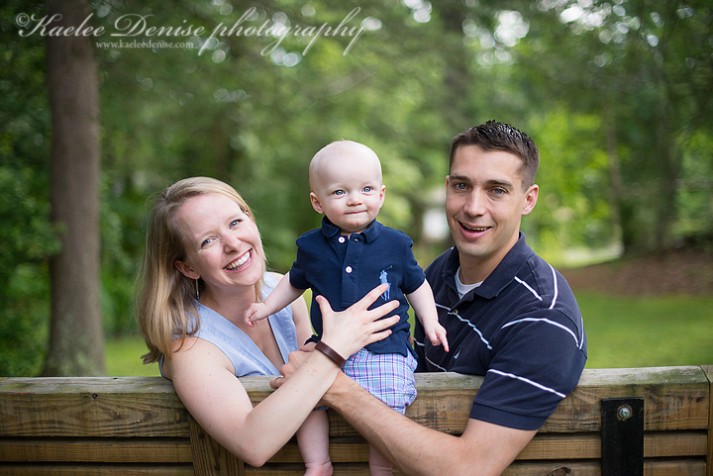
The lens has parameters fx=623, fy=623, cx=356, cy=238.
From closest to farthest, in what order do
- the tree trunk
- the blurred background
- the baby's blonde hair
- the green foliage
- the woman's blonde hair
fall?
the baby's blonde hair, the woman's blonde hair, the tree trunk, the blurred background, the green foliage

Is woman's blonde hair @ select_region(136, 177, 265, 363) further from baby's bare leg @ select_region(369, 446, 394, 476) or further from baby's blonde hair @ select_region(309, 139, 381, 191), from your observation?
baby's bare leg @ select_region(369, 446, 394, 476)

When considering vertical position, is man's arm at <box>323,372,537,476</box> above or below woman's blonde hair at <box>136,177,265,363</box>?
below

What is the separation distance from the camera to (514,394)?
1789 mm

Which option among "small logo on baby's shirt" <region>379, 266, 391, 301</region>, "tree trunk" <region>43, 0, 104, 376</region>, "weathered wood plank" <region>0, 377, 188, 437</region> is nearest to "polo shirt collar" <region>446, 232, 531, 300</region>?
"small logo on baby's shirt" <region>379, 266, 391, 301</region>

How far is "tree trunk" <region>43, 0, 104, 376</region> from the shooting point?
4.46 m

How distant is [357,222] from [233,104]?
8.40 m

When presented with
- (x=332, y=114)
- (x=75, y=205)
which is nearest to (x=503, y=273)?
(x=75, y=205)

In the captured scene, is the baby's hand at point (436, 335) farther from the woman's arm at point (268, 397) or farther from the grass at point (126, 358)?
the grass at point (126, 358)

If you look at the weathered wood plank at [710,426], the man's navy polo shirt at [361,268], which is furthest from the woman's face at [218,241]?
the weathered wood plank at [710,426]

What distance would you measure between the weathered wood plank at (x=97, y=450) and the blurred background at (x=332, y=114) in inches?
48.5

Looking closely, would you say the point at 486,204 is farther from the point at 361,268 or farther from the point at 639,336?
the point at 639,336

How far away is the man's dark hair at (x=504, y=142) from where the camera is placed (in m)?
2.32

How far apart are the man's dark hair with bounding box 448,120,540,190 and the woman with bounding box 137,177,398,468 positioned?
743 mm

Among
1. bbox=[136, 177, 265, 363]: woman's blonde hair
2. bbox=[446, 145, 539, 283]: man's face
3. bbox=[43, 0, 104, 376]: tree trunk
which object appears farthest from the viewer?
bbox=[43, 0, 104, 376]: tree trunk
